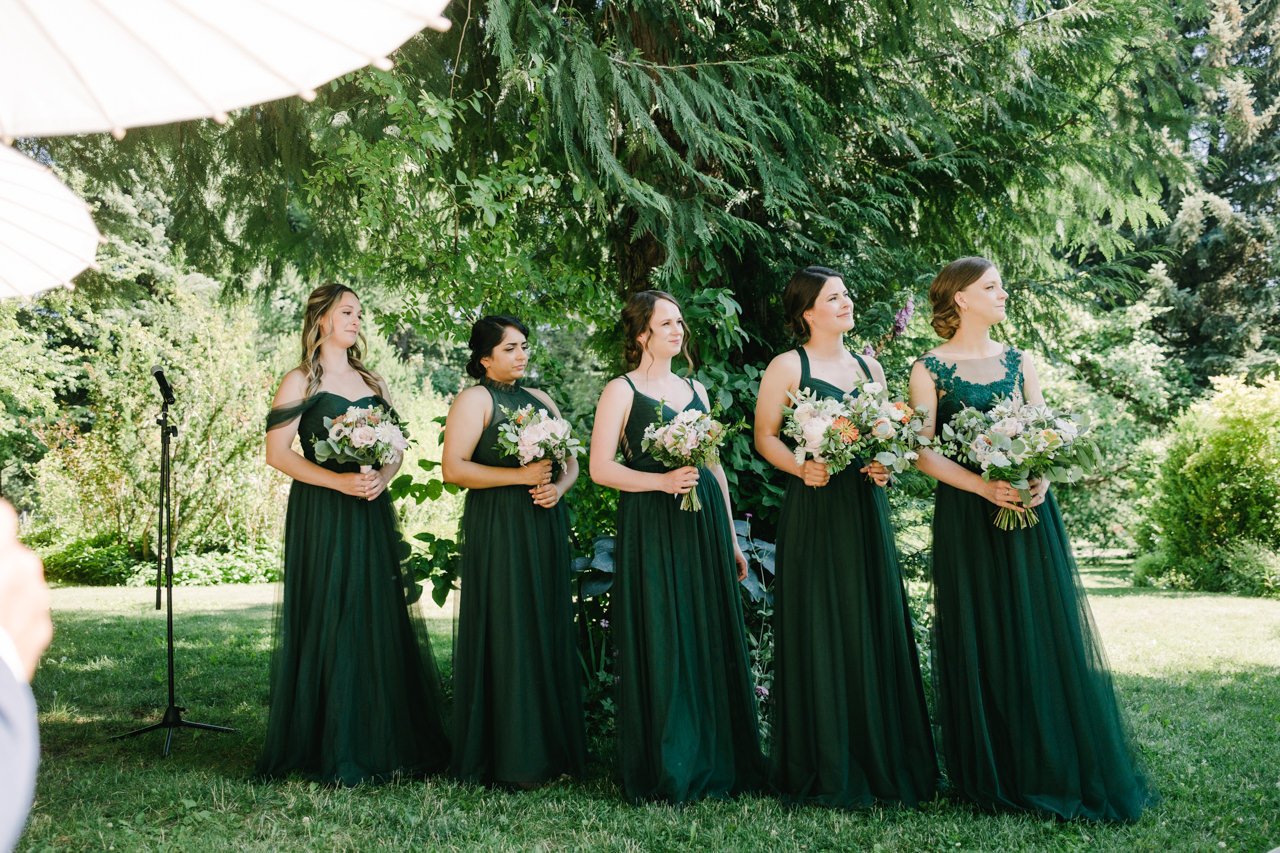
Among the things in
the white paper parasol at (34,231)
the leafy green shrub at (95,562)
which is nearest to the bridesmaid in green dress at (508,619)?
the white paper parasol at (34,231)

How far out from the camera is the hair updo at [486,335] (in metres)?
5.20

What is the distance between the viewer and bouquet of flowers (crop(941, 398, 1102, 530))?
4031 millimetres

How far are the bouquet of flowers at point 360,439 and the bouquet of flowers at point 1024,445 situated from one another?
271 centimetres

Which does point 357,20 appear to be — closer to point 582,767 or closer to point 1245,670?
point 582,767

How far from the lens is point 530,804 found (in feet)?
14.8

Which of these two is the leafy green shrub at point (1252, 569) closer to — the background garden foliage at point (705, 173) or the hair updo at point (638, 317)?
the background garden foliage at point (705, 173)

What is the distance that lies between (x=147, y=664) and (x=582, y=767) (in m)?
5.27

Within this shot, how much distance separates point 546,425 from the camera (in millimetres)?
4812

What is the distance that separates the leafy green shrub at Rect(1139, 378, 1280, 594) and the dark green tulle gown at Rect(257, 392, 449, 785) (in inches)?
455

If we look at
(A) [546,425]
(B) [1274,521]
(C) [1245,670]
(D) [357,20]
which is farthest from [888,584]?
(B) [1274,521]

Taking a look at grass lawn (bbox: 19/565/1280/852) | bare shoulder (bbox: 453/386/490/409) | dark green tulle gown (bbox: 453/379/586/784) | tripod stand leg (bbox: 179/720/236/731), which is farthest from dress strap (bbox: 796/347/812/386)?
tripod stand leg (bbox: 179/720/236/731)

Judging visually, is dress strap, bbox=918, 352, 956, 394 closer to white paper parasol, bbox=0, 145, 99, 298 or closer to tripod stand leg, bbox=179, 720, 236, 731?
white paper parasol, bbox=0, 145, 99, 298

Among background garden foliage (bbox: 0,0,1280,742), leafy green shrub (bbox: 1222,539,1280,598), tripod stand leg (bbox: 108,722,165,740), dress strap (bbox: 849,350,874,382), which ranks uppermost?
background garden foliage (bbox: 0,0,1280,742)

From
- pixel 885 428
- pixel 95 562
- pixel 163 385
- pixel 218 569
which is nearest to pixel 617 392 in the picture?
pixel 885 428
